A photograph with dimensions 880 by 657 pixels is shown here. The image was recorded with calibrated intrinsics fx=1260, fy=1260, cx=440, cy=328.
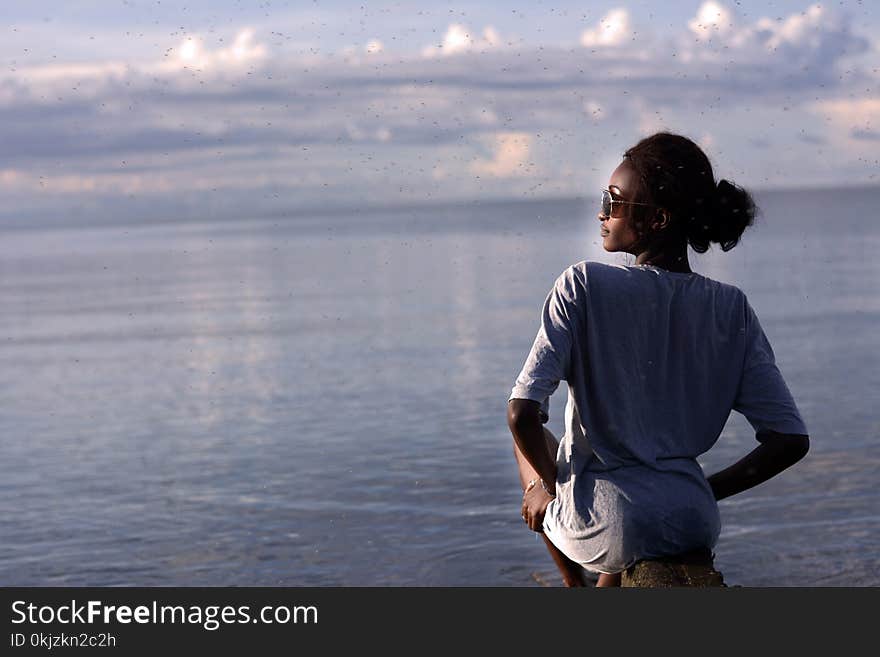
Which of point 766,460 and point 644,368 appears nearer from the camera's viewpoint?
point 644,368

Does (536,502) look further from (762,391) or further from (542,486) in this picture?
(762,391)

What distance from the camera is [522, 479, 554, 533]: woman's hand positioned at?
3.59 metres

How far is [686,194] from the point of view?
3383 millimetres

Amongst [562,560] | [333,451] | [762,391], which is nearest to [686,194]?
[762,391]

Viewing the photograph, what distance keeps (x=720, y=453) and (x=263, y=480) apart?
4673 millimetres

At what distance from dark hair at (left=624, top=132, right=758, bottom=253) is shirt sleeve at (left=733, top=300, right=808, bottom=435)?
9.0 inches

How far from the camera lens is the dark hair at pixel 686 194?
337 cm

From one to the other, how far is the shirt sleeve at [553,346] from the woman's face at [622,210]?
257 mm

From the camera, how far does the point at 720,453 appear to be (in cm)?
1291

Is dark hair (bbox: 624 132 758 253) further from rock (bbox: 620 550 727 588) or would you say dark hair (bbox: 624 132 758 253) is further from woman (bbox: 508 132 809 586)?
rock (bbox: 620 550 727 588)

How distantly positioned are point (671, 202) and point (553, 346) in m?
0.52

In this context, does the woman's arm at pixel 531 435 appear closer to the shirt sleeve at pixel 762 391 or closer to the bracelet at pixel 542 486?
the bracelet at pixel 542 486

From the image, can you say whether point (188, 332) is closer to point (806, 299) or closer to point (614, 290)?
point (806, 299)
